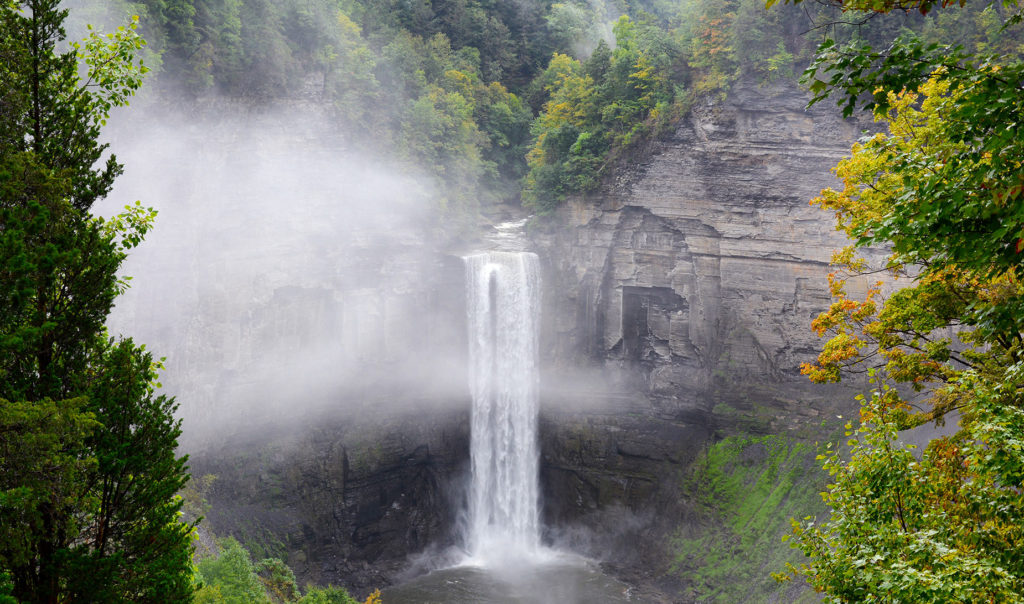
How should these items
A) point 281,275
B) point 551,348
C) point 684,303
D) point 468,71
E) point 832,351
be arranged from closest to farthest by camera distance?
point 832,351
point 281,275
point 684,303
point 551,348
point 468,71

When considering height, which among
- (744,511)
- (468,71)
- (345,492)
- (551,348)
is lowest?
(744,511)

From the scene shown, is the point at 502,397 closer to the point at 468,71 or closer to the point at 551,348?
the point at 551,348

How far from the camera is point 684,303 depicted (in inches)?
1406

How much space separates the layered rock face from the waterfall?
4.26 ft

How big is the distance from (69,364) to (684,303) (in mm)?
30986

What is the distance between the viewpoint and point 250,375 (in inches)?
1305

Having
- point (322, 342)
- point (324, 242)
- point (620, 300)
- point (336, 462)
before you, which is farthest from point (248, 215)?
point (620, 300)

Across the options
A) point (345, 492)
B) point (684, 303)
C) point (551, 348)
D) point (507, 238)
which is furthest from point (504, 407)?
point (684, 303)

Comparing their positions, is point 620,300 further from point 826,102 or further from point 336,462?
point 336,462

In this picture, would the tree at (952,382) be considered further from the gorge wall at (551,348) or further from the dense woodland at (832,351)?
the gorge wall at (551,348)

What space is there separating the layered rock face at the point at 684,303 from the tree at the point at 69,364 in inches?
1088

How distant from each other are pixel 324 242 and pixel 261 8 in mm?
12022

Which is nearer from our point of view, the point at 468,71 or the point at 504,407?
the point at 504,407

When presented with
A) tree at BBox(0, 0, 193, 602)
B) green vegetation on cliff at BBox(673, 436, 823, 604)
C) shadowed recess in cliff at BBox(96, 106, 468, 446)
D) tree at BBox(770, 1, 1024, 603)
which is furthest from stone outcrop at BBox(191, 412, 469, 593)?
tree at BBox(770, 1, 1024, 603)
